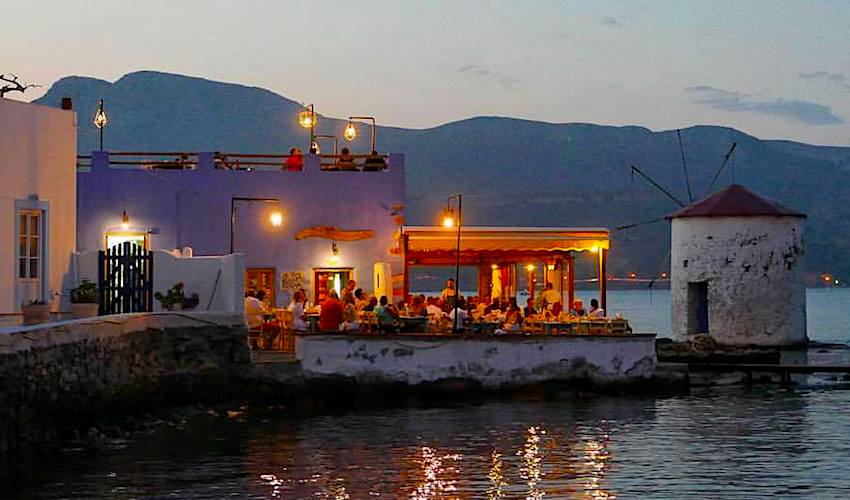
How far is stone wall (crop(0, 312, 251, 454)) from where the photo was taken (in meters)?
19.4

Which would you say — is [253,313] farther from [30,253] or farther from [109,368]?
[109,368]

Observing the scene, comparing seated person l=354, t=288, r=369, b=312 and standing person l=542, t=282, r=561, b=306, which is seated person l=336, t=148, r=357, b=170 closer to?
seated person l=354, t=288, r=369, b=312

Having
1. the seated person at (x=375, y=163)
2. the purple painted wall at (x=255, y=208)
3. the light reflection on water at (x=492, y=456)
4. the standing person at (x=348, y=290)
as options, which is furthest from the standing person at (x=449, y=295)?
the seated person at (x=375, y=163)

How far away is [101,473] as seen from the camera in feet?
63.1

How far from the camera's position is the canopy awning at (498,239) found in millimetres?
31531

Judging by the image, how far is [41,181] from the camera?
90.6 ft

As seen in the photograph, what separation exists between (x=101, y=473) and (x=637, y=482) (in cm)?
686

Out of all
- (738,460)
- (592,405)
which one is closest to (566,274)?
(592,405)

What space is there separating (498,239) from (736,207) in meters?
13.2

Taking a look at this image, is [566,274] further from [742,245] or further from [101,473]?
[101,473]

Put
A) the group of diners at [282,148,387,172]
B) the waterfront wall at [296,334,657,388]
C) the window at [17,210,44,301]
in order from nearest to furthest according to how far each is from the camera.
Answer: the window at [17,210,44,301] → the waterfront wall at [296,334,657,388] → the group of diners at [282,148,387,172]

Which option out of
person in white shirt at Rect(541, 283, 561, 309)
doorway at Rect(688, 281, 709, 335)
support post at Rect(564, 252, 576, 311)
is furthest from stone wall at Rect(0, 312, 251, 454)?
doorway at Rect(688, 281, 709, 335)

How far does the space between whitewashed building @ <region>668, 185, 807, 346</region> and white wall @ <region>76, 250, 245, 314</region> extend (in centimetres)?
1778

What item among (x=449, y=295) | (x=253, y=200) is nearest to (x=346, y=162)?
(x=253, y=200)
